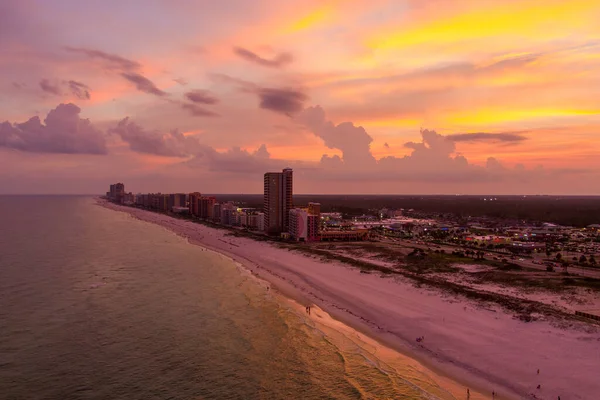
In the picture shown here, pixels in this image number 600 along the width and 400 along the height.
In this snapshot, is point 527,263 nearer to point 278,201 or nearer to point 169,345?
point 169,345

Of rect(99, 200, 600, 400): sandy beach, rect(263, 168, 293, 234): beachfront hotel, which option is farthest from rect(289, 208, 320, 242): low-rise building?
rect(99, 200, 600, 400): sandy beach

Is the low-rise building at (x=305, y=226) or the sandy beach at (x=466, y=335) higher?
the low-rise building at (x=305, y=226)

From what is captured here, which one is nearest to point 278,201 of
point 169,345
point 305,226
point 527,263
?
point 305,226

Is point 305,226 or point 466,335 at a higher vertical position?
point 305,226

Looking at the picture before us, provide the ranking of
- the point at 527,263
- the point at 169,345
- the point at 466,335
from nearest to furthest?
the point at 169,345 → the point at 466,335 → the point at 527,263

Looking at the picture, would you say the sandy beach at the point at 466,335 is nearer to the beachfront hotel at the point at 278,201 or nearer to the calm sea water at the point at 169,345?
the calm sea water at the point at 169,345

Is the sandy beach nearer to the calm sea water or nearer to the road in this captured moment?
the calm sea water

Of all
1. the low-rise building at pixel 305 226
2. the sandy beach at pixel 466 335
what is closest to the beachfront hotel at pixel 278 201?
the low-rise building at pixel 305 226
